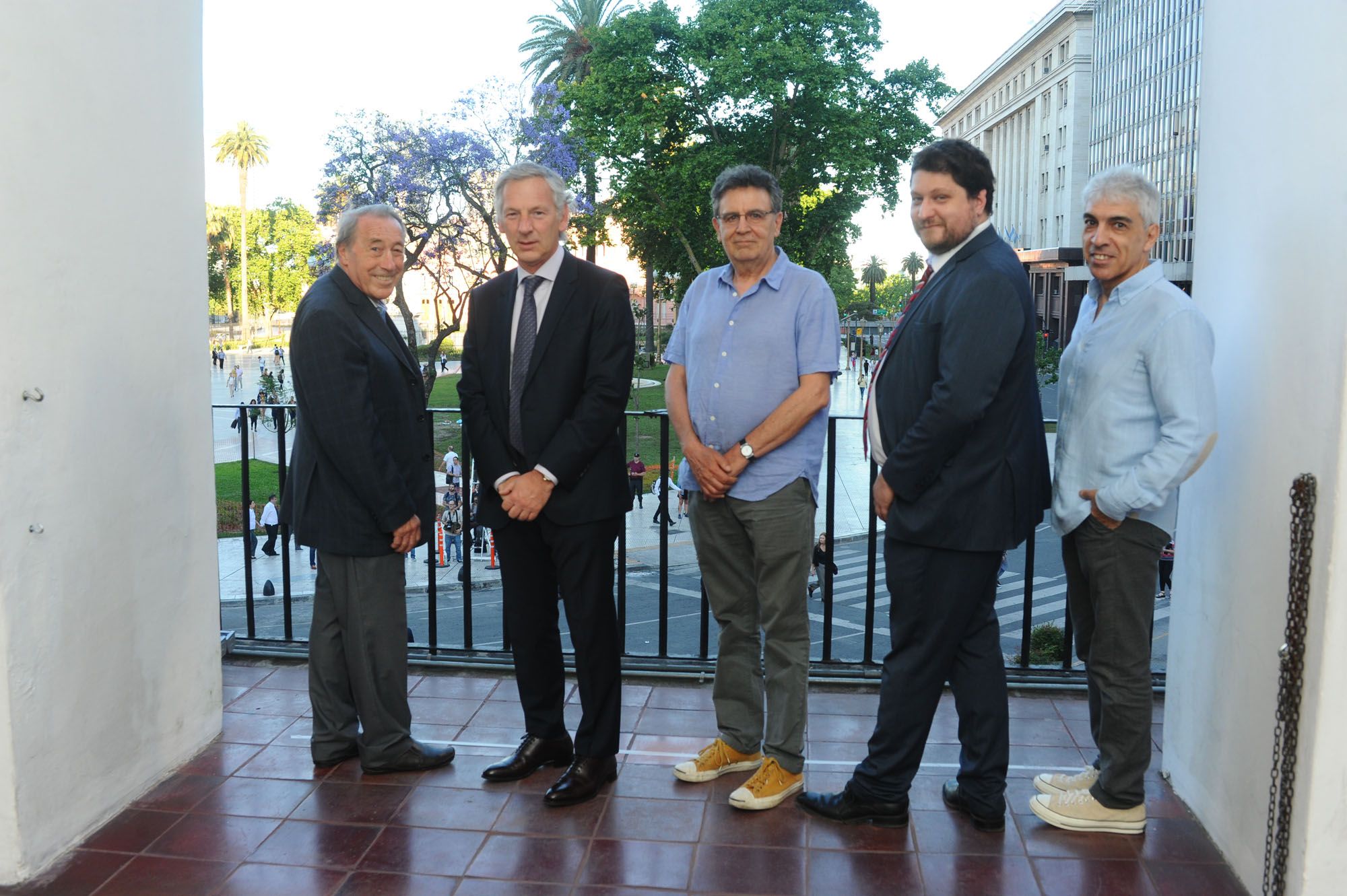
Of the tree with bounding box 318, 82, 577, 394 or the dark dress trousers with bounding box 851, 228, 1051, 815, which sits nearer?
the dark dress trousers with bounding box 851, 228, 1051, 815

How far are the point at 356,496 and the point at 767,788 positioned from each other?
4.65 feet

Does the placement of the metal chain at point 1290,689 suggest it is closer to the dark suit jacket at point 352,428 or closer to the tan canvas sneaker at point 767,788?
the tan canvas sneaker at point 767,788

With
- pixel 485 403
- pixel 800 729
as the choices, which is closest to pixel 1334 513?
pixel 800 729

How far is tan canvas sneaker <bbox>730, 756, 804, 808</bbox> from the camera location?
2.86 meters

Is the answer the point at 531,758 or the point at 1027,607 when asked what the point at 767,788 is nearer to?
the point at 531,758

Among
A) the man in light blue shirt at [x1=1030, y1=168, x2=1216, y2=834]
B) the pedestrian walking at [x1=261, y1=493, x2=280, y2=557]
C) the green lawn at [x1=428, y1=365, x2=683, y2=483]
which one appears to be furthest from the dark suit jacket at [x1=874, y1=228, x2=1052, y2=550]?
A: the green lawn at [x1=428, y1=365, x2=683, y2=483]

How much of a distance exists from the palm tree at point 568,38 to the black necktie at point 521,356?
34669 millimetres

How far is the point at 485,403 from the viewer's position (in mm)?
3033

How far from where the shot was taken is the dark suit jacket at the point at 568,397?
2.91m

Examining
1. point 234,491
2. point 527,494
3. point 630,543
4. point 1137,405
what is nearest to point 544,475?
point 527,494

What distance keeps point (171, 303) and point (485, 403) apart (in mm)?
941

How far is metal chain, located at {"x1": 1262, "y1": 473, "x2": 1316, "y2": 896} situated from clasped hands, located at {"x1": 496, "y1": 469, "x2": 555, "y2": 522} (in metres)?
1.78

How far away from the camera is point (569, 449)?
2.87 meters

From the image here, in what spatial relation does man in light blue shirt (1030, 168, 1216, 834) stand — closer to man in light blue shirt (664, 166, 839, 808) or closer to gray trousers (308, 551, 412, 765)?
man in light blue shirt (664, 166, 839, 808)
